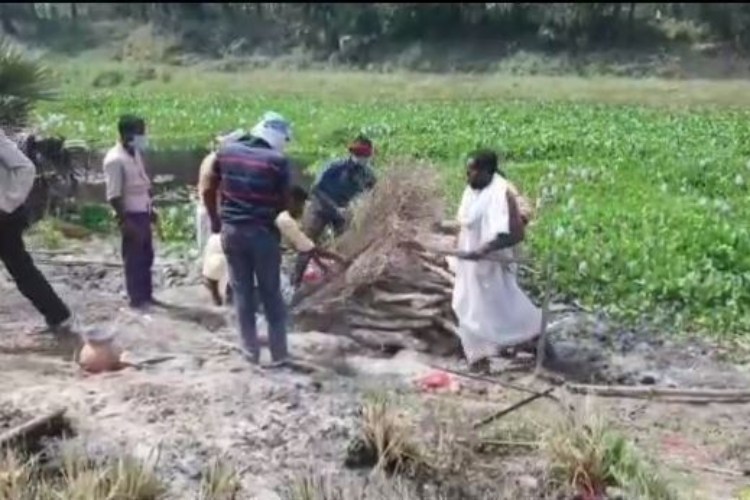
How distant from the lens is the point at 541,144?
1020 inches

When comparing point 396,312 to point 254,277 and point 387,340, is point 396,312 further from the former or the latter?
point 254,277


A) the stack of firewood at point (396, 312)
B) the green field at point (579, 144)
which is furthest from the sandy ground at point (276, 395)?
the green field at point (579, 144)

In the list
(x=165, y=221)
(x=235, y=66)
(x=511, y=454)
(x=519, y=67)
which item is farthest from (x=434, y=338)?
(x=235, y=66)

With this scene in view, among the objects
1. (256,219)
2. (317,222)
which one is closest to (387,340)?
(317,222)

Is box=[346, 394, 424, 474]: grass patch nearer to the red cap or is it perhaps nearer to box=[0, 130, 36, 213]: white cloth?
box=[0, 130, 36, 213]: white cloth

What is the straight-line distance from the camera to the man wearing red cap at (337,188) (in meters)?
10.9

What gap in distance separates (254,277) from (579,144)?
17804 mm

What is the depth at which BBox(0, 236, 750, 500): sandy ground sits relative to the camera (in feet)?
23.1

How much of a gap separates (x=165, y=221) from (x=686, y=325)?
275 inches

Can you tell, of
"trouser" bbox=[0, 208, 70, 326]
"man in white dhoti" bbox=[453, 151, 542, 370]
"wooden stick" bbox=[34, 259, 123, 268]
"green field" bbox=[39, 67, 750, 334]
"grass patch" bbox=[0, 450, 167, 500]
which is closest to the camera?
"grass patch" bbox=[0, 450, 167, 500]

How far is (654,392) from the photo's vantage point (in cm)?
887

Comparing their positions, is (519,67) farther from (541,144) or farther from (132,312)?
(132,312)

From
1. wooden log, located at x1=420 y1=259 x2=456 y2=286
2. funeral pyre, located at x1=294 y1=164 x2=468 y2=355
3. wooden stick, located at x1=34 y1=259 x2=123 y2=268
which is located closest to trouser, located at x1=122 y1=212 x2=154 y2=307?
funeral pyre, located at x1=294 y1=164 x2=468 y2=355

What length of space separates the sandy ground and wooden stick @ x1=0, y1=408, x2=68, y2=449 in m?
0.12
